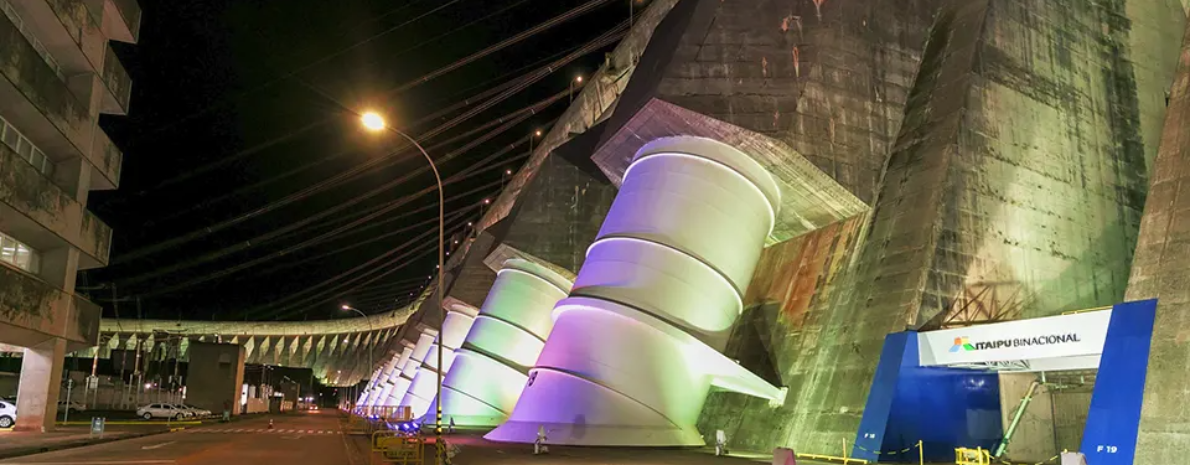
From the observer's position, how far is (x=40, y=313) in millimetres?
25797

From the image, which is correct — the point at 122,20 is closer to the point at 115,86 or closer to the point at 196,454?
the point at 115,86

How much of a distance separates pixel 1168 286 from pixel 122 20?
33930 millimetres

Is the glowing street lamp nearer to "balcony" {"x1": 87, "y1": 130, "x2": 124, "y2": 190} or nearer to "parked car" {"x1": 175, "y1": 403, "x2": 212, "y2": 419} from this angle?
"balcony" {"x1": 87, "y1": 130, "x2": 124, "y2": 190}

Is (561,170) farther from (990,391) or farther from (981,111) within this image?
(990,391)

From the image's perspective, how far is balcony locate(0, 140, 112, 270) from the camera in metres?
23.1

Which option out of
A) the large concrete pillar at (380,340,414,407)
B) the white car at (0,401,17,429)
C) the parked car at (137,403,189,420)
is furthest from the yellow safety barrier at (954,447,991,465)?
the large concrete pillar at (380,340,414,407)

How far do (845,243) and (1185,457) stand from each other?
12214 mm

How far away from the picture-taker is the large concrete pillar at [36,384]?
1088 inches

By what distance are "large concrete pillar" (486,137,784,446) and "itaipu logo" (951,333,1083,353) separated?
5.85 m

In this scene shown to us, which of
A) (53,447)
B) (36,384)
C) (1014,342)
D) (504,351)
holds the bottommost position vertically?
(53,447)

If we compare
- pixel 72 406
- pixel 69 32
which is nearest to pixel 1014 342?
pixel 69 32

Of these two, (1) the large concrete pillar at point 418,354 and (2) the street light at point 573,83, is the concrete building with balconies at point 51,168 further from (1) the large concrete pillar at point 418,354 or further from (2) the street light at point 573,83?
(1) the large concrete pillar at point 418,354

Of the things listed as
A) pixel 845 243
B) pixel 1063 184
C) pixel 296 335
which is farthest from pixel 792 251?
pixel 296 335

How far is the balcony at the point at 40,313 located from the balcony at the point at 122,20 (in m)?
10.3
